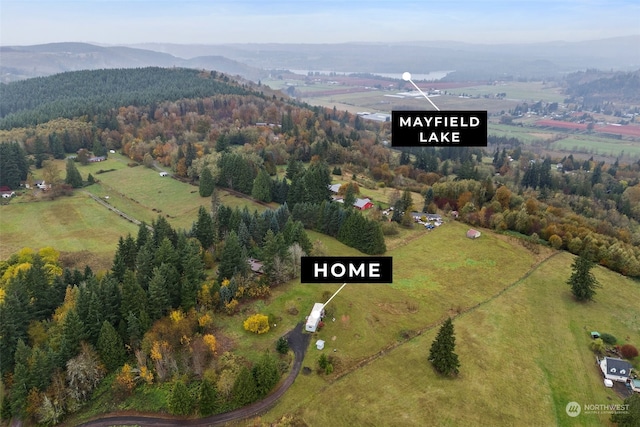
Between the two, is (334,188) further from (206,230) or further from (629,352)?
(629,352)

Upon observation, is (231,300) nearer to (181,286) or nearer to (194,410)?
(181,286)

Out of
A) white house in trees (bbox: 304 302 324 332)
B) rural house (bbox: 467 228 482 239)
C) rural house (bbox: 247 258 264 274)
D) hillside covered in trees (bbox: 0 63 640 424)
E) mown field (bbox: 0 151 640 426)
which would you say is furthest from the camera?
rural house (bbox: 467 228 482 239)

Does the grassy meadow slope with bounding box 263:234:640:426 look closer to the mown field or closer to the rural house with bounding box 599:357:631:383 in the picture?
the mown field

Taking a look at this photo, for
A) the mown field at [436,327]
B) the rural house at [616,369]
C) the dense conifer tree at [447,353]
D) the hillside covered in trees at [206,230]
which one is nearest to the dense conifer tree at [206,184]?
the hillside covered in trees at [206,230]

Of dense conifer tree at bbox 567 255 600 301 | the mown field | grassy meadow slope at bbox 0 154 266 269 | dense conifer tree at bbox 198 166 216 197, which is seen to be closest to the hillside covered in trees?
dense conifer tree at bbox 198 166 216 197

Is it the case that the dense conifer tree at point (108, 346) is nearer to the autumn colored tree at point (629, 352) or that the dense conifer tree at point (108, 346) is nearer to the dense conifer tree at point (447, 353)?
the dense conifer tree at point (447, 353)

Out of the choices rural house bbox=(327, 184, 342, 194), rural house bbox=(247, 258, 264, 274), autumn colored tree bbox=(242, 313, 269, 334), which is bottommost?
autumn colored tree bbox=(242, 313, 269, 334)

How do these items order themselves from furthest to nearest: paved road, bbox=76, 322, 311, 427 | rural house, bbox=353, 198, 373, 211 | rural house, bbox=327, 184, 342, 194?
rural house, bbox=327, 184, 342, 194
rural house, bbox=353, 198, 373, 211
paved road, bbox=76, 322, 311, 427

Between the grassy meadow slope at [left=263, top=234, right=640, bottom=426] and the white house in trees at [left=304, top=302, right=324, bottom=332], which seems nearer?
the grassy meadow slope at [left=263, top=234, right=640, bottom=426]
